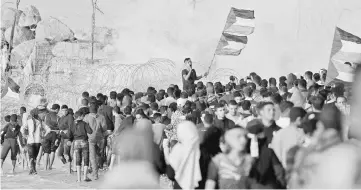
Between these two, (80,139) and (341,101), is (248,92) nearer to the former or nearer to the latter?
(341,101)

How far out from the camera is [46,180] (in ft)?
53.7

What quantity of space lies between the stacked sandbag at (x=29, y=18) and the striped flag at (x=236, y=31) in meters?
29.6

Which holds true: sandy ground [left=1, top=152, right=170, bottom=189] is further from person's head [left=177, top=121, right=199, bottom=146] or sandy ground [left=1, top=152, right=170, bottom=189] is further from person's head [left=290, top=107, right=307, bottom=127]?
person's head [left=177, top=121, right=199, bottom=146]

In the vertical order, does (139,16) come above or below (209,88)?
above

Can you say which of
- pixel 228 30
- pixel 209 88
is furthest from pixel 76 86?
pixel 209 88

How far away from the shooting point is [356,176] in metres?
7.56

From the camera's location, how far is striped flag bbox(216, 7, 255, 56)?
2048 centimetres

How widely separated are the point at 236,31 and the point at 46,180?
21.6 ft

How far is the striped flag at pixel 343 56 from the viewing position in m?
15.6

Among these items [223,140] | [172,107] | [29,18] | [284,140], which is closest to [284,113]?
[284,140]

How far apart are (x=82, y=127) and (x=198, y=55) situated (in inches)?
743

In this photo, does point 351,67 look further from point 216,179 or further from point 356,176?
point 356,176

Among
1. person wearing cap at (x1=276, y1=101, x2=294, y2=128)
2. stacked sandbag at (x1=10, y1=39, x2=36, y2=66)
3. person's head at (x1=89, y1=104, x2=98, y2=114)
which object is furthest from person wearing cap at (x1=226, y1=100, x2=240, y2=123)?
stacked sandbag at (x1=10, y1=39, x2=36, y2=66)

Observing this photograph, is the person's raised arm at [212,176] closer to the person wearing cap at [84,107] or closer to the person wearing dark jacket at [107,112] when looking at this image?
the person wearing cap at [84,107]
